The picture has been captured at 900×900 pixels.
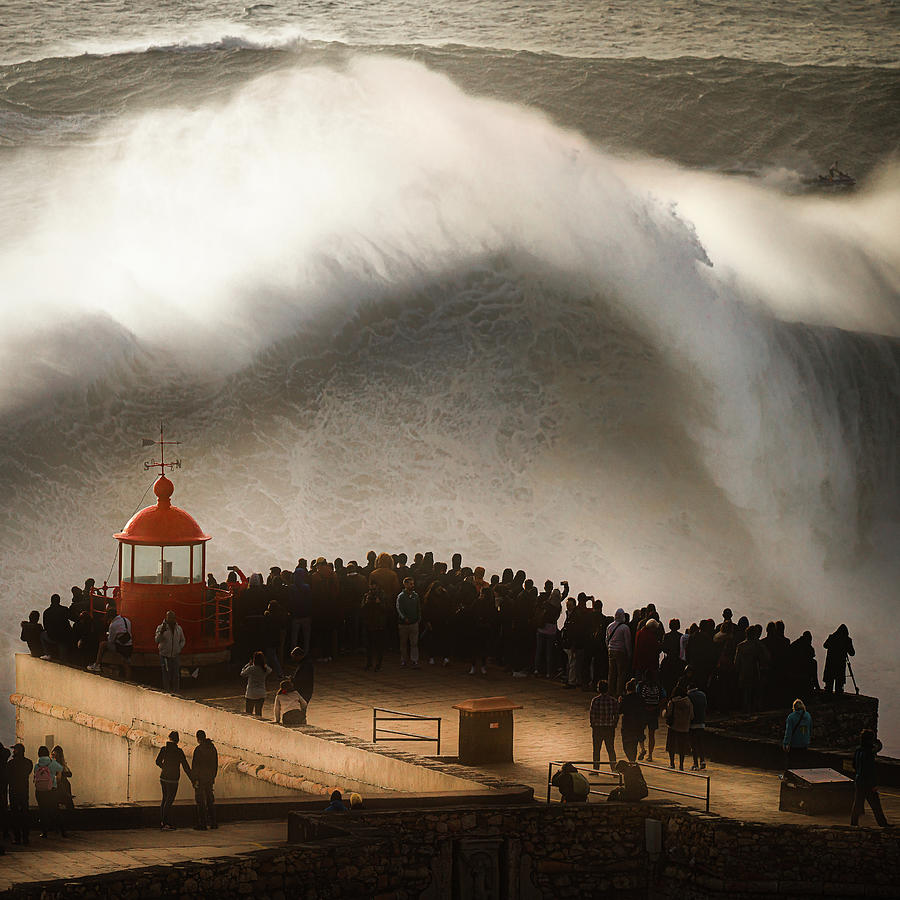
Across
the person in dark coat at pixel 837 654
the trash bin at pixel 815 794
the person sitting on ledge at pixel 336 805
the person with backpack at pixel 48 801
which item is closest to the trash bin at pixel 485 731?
the person sitting on ledge at pixel 336 805

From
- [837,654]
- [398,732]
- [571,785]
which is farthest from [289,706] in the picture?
[837,654]

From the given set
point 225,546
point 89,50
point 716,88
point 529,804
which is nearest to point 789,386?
point 225,546

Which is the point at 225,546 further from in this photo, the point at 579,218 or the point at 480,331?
the point at 579,218

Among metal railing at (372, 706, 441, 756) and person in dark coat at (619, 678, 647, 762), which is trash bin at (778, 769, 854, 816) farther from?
metal railing at (372, 706, 441, 756)

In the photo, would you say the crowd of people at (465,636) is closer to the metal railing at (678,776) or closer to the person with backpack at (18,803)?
the metal railing at (678,776)

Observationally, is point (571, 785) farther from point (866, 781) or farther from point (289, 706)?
point (289, 706)

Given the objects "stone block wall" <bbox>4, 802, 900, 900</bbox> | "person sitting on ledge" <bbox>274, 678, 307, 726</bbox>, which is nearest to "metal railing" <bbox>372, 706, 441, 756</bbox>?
"person sitting on ledge" <bbox>274, 678, 307, 726</bbox>
